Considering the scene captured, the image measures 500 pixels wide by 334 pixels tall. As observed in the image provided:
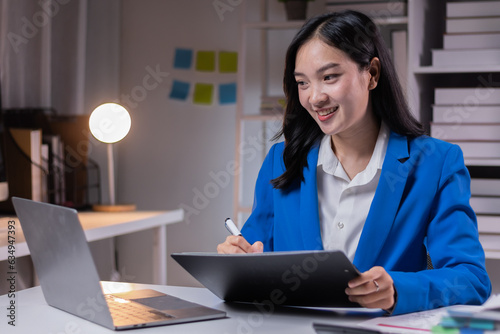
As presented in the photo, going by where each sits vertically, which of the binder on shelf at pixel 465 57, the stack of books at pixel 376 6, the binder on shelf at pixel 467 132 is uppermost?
the stack of books at pixel 376 6

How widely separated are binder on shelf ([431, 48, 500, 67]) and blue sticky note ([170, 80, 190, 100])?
1522 mm

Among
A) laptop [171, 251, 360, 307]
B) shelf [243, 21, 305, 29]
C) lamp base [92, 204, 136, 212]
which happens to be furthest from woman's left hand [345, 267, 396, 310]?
shelf [243, 21, 305, 29]

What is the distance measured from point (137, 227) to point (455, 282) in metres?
1.48

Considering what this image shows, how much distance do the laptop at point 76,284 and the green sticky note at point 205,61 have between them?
2.36 m

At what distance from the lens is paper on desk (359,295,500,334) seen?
976 millimetres

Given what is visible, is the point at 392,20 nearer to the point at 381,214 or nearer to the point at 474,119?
the point at 474,119

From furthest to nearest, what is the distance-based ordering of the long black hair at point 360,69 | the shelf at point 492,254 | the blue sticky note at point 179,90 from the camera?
the blue sticky note at point 179,90, the shelf at point 492,254, the long black hair at point 360,69

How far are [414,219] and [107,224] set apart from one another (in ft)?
4.08

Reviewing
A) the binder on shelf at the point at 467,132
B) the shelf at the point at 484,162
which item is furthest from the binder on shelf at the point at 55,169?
the shelf at the point at 484,162

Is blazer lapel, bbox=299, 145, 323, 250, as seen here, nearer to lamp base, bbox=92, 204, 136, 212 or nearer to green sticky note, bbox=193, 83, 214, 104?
lamp base, bbox=92, 204, 136, 212

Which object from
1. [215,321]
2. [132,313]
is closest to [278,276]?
[215,321]

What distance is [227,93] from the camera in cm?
345

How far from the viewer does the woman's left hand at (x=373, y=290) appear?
103cm

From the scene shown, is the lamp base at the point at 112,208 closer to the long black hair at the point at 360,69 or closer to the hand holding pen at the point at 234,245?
the long black hair at the point at 360,69
